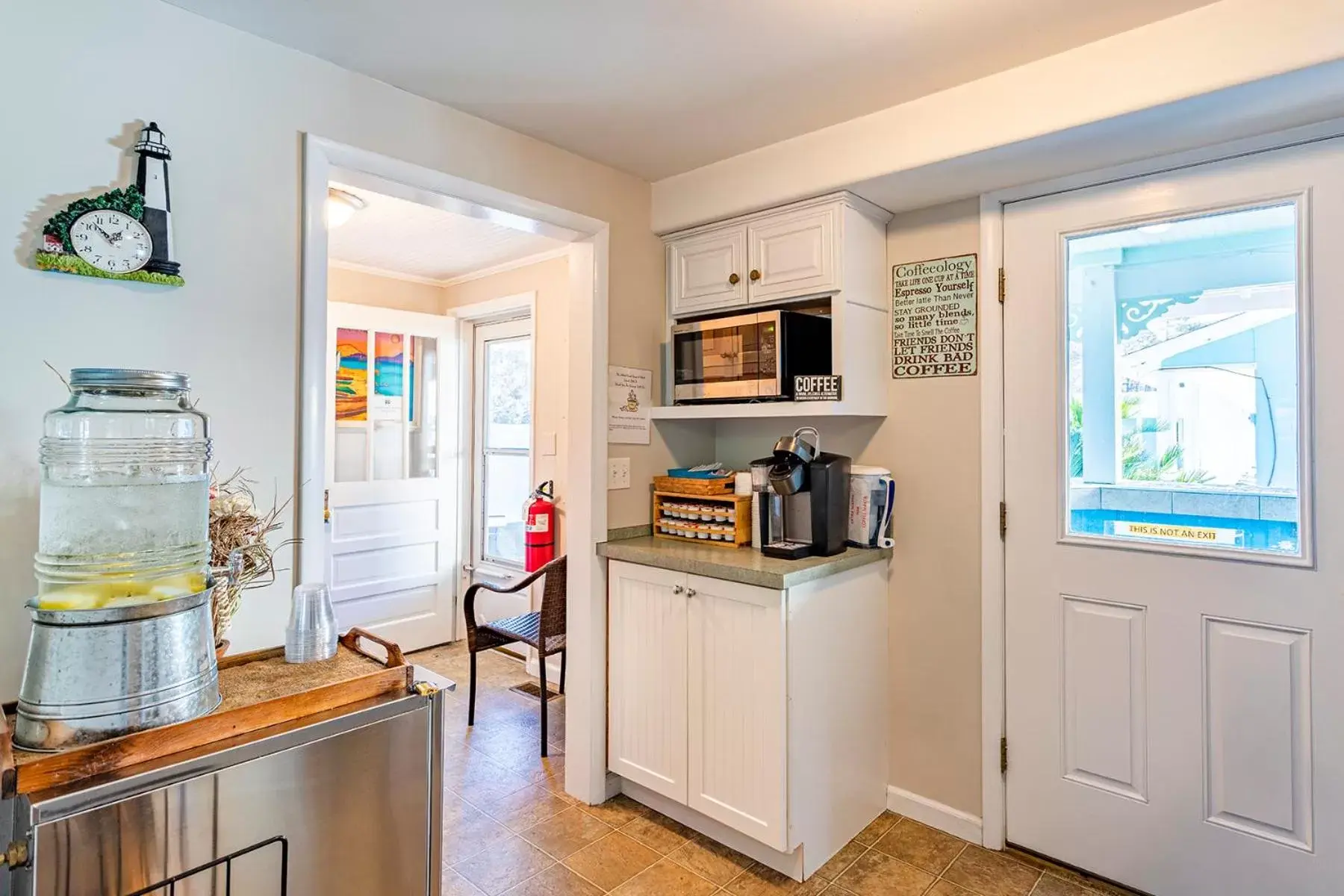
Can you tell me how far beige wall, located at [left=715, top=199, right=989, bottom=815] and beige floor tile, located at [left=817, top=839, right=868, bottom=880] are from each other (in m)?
0.31

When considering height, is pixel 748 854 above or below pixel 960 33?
below

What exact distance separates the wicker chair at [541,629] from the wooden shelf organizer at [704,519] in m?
0.49

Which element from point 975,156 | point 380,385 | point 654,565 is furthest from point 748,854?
point 380,385

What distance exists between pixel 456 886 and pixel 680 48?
2.45 meters

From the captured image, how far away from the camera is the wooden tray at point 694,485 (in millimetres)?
2539

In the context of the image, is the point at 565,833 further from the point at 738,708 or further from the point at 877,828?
the point at 877,828

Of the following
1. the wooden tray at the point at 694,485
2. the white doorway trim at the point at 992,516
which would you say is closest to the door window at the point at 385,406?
the wooden tray at the point at 694,485

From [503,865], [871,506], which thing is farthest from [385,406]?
[871,506]

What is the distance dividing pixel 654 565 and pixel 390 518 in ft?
7.85

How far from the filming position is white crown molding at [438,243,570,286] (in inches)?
151

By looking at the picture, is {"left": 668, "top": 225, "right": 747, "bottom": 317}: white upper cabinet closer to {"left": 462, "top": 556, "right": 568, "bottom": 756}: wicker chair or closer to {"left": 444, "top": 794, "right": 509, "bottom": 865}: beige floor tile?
{"left": 462, "top": 556, "right": 568, "bottom": 756}: wicker chair

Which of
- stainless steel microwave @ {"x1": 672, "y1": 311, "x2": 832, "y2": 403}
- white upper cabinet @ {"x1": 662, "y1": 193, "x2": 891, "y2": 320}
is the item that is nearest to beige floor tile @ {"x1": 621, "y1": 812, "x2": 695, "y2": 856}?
stainless steel microwave @ {"x1": 672, "y1": 311, "x2": 832, "y2": 403}

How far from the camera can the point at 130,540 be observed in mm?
1195

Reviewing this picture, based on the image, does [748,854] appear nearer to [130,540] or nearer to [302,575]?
[302,575]
